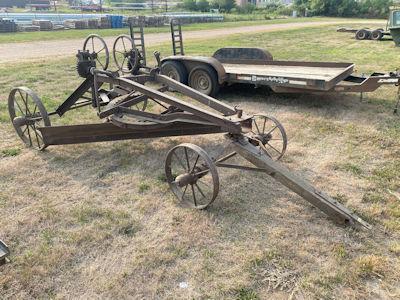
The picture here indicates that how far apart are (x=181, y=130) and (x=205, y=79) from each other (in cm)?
317

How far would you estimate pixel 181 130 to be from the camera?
4672 mm

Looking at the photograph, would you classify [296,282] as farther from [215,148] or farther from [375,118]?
[375,118]

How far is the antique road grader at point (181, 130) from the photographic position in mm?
3664

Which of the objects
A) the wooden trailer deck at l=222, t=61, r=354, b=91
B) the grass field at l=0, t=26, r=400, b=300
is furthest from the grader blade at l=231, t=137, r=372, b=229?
the wooden trailer deck at l=222, t=61, r=354, b=91

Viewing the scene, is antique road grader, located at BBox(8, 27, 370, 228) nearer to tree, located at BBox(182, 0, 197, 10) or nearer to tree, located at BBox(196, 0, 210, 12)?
tree, located at BBox(196, 0, 210, 12)

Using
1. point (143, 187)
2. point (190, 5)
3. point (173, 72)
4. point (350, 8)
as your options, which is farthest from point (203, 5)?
point (143, 187)

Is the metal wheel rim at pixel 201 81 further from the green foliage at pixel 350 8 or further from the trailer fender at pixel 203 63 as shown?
the green foliage at pixel 350 8

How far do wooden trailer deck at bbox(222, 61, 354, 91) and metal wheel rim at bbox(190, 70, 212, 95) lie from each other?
423 millimetres


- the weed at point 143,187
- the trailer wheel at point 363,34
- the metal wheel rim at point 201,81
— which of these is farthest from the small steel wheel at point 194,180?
the trailer wheel at point 363,34

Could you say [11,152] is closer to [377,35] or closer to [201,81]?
[201,81]

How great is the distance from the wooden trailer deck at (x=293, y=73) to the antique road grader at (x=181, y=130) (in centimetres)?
112

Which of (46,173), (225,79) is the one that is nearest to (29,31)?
(225,79)

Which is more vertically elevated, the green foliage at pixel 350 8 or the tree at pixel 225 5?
the tree at pixel 225 5

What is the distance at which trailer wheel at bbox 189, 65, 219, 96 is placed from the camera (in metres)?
7.41
